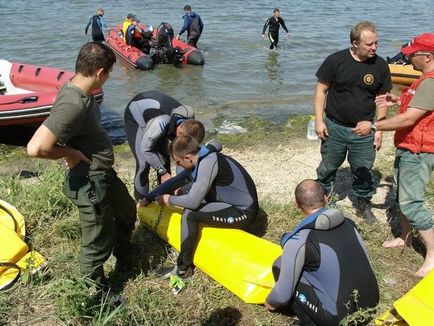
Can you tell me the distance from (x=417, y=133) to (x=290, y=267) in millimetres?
1444

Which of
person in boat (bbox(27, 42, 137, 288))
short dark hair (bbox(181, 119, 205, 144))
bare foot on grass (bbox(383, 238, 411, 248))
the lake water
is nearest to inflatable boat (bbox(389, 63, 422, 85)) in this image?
the lake water

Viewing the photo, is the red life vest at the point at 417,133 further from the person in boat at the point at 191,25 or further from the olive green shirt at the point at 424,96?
the person in boat at the point at 191,25

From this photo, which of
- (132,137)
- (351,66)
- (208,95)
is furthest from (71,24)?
(351,66)

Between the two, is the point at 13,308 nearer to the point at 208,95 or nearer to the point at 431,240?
the point at 431,240

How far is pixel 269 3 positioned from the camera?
21.6 meters

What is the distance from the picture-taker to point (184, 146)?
11.2ft

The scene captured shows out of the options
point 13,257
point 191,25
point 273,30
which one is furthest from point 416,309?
point 273,30

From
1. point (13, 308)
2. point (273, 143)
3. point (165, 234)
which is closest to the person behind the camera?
point (13, 308)

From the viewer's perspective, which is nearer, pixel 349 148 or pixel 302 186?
pixel 302 186

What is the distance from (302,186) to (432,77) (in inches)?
47.8

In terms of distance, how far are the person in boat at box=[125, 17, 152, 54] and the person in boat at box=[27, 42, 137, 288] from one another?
33.0 ft

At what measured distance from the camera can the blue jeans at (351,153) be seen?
13.6ft

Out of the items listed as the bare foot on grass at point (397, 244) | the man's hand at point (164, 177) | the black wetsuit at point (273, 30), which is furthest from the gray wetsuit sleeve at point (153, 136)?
the black wetsuit at point (273, 30)

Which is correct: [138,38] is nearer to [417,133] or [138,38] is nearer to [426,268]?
[417,133]
